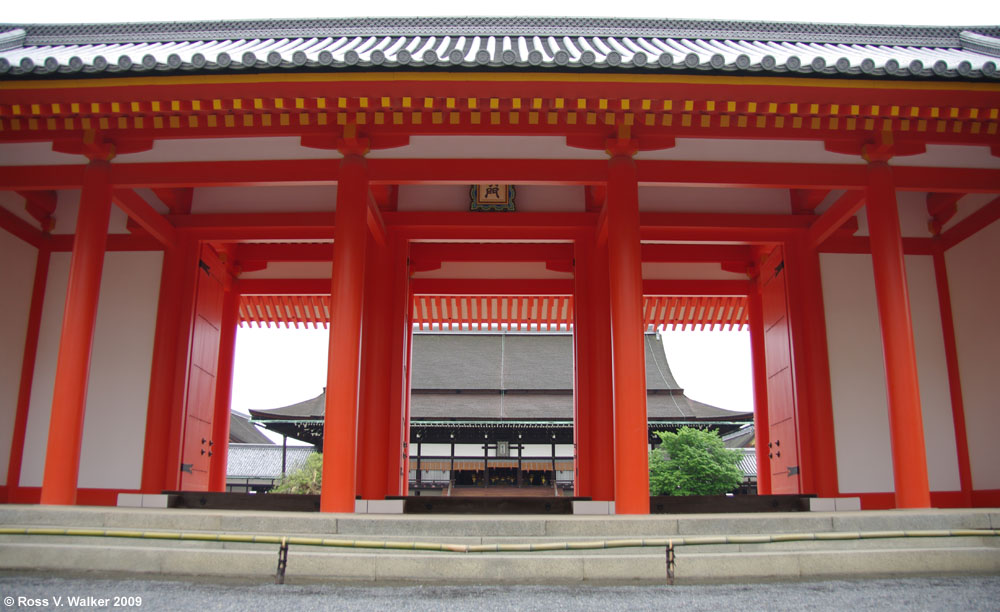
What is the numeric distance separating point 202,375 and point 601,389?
4326 mm

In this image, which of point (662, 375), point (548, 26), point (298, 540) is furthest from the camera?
point (662, 375)

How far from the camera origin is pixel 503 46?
699 cm

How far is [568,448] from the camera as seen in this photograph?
48.6 ft

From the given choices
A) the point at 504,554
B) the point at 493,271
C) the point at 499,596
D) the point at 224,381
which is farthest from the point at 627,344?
the point at 224,381

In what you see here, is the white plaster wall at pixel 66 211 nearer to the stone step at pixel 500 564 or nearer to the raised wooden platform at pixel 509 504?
the raised wooden platform at pixel 509 504

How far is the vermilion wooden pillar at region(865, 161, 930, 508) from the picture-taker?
5.75 meters

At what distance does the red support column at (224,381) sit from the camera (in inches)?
359

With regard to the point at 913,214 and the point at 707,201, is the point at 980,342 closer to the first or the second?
the point at 913,214

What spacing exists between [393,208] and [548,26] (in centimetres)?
274

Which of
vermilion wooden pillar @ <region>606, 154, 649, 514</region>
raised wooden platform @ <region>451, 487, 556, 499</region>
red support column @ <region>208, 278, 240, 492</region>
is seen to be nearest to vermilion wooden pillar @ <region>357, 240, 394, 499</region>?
red support column @ <region>208, 278, 240, 492</region>

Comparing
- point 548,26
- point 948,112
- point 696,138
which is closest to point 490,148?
point 696,138

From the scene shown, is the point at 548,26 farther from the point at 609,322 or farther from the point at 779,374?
the point at 779,374

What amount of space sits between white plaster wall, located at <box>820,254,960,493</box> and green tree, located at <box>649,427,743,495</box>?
6.97 meters

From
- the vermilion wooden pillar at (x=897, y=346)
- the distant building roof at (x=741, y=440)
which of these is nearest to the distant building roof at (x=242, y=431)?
the distant building roof at (x=741, y=440)
